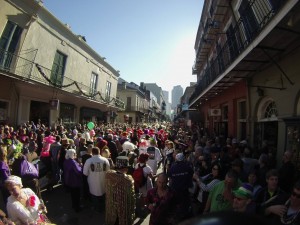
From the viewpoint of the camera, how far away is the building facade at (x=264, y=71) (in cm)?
630

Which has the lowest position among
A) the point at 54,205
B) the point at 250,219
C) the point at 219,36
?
the point at 54,205

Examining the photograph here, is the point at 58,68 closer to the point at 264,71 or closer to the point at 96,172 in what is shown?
the point at 264,71

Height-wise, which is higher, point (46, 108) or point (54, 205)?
point (46, 108)

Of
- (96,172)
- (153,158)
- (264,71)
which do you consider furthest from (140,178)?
(264,71)

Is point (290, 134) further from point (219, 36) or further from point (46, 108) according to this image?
point (46, 108)

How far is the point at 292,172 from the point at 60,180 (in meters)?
6.69

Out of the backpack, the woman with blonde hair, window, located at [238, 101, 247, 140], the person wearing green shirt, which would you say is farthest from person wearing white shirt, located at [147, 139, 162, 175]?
window, located at [238, 101, 247, 140]

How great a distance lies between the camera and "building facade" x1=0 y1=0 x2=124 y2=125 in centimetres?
1313

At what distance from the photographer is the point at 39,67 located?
49.8ft

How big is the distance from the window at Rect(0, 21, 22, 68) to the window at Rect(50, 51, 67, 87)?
4.06 m

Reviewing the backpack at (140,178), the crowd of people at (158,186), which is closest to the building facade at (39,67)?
the crowd of people at (158,186)

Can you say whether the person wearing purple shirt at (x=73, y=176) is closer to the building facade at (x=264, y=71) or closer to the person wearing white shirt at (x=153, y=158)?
the person wearing white shirt at (x=153, y=158)

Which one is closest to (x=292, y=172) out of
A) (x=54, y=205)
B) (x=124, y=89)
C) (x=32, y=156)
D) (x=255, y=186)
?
(x=255, y=186)

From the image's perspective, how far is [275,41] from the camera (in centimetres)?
673
